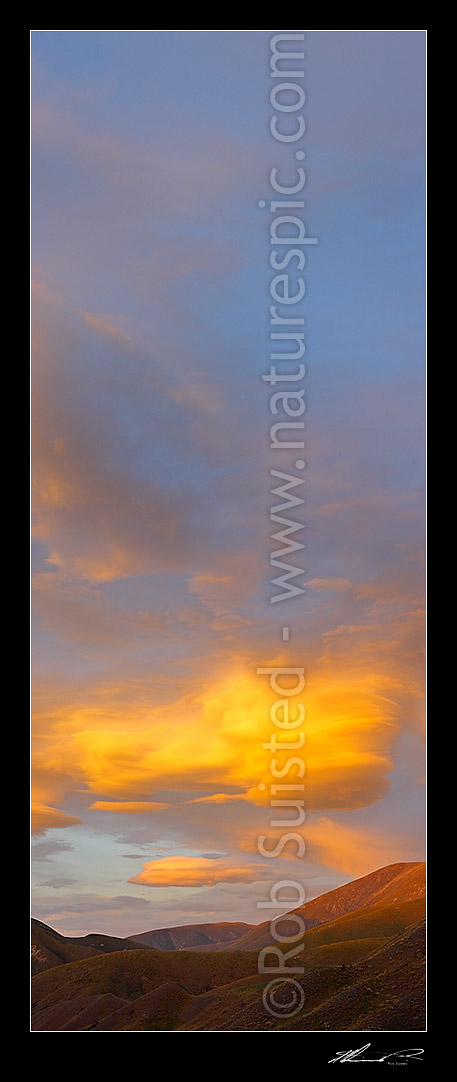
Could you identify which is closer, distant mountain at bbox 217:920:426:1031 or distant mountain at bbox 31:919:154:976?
distant mountain at bbox 217:920:426:1031

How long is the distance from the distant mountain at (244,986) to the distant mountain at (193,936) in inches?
1.9

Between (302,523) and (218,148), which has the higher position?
(218,148)

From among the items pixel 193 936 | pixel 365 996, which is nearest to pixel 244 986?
pixel 193 936

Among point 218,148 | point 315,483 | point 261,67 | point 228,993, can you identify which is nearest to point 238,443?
point 315,483

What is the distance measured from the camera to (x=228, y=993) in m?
4.68

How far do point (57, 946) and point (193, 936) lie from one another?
64cm

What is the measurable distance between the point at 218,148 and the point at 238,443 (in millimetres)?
1445

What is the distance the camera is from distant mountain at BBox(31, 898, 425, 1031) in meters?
4.58

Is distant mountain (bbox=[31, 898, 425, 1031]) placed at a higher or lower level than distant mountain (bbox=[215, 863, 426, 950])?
lower

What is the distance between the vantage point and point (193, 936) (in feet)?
15.5
